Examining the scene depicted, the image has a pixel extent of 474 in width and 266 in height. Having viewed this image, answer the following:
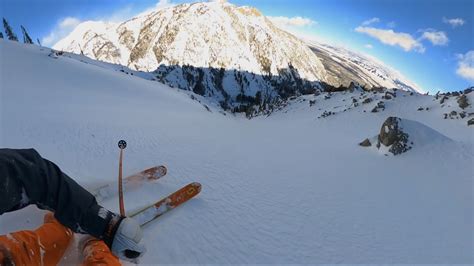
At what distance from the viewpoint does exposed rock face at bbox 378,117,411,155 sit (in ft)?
42.6

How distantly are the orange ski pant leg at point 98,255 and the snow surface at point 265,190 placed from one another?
0.39 meters

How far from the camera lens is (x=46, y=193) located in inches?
139

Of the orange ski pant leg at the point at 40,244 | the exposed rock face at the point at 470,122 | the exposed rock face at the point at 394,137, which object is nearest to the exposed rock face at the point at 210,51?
the exposed rock face at the point at 470,122

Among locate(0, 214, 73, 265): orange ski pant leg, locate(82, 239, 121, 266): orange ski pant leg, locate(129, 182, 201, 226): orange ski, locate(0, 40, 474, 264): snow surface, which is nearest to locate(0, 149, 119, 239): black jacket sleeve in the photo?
locate(82, 239, 121, 266): orange ski pant leg

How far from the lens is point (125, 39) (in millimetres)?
165625

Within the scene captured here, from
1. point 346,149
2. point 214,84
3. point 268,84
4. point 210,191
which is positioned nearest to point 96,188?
point 210,191

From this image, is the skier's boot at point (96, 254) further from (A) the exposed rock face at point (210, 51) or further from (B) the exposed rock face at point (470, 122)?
(A) the exposed rock face at point (210, 51)

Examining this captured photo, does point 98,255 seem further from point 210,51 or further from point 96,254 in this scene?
point 210,51

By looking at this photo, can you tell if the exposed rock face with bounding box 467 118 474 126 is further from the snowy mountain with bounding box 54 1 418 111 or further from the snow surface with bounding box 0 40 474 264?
the snowy mountain with bounding box 54 1 418 111

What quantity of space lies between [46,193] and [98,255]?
2.96ft

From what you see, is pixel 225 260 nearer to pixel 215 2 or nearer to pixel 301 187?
pixel 301 187

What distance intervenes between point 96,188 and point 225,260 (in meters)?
2.90

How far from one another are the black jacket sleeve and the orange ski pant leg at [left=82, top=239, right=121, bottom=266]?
11cm

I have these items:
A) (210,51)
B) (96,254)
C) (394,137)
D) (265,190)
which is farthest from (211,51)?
(96,254)
